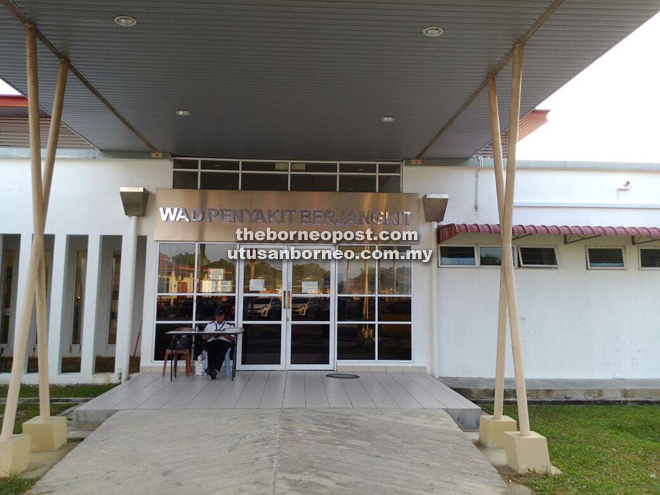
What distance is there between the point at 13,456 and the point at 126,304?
Answer: 14.3ft

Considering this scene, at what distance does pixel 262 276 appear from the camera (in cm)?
948

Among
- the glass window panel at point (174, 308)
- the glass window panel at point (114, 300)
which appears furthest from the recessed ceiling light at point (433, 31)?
the glass window panel at point (114, 300)

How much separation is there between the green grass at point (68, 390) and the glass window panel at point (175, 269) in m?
1.97

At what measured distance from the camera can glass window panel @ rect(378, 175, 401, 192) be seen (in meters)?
10.0

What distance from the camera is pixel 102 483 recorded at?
4.47 metres

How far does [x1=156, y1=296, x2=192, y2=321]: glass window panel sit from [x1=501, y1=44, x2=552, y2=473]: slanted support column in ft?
19.5

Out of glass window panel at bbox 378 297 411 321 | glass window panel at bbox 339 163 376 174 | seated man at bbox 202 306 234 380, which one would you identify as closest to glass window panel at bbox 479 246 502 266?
glass window panel at bbox 378 297 411 321

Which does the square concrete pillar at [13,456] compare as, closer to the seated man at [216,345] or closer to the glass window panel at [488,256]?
the seated man at [216,345]

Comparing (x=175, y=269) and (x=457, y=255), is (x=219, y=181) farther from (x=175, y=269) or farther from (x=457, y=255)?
(x=457, y=255)

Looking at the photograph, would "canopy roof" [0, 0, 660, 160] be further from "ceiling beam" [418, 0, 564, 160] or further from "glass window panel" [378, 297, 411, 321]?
"glass window panel" [378, 297, 411, 321]

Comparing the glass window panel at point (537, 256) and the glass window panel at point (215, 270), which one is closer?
the glass window panel at point (215, 270)

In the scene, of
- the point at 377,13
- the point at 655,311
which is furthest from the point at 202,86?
the point at 655,311

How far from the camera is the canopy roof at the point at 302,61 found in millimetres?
4996

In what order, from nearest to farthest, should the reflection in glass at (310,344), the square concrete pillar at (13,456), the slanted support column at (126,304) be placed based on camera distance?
the square concrete pillar at (13,456), the slanted support column at (126,304), the reflection in glass at (310,344)
